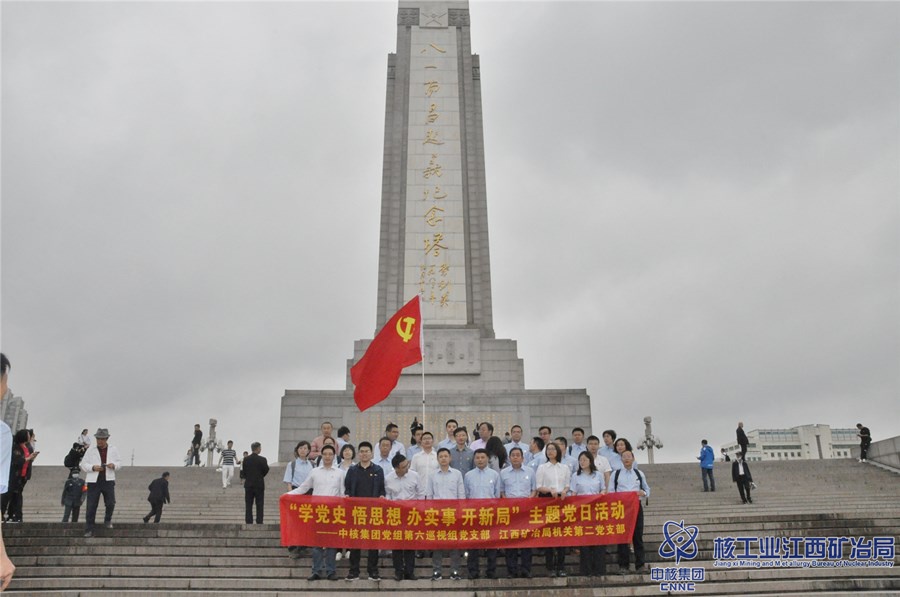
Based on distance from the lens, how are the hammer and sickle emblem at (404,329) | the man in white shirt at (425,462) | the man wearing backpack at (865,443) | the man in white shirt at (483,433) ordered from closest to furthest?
the man in white shirt at (425,462), the man in white shirt at (483,433), the hammer and sickle emblem at (404,329), the man wearing backpack at (865,443)

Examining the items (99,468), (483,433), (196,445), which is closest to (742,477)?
(483,433)

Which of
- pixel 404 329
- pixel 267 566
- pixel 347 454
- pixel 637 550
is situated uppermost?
pixel 404 329

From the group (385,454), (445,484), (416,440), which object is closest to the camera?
(445,484)

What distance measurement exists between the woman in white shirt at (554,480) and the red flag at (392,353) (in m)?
2.79

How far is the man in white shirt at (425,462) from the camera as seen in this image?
7.58 metres

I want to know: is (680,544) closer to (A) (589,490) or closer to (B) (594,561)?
(B) (594,561)

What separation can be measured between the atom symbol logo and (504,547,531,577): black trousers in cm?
159

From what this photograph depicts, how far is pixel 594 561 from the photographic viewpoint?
7230mm

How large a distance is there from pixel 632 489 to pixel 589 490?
A: 0.47 meters

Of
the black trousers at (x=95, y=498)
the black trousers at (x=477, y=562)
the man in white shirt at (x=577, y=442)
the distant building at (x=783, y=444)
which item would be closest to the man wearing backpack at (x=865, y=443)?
the man in white shirt at (x=577, y=442)

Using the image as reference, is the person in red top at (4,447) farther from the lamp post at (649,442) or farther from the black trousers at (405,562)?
the lamp post at (649,442)

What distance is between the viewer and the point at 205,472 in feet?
50.2

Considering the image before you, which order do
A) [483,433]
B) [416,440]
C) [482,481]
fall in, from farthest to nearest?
[416,440] → [483,433] → [482,481]

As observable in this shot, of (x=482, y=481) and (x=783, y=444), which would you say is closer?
(x=482, y=481)
